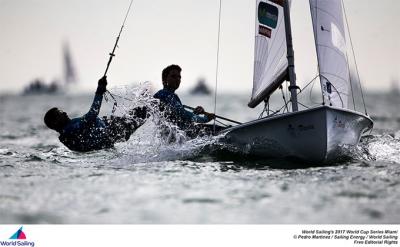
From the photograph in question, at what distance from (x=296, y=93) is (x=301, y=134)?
66 cm

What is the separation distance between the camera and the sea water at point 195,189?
2.95 m

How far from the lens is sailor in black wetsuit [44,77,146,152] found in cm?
502

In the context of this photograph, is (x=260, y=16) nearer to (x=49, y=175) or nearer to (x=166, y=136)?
(x=166, y=136)

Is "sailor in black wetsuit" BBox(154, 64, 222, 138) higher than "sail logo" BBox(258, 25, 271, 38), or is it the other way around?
"sail logo" BBox(258, 25, 271, 38)

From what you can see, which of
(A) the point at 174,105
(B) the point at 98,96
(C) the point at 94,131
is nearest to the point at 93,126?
(C) the point at 94,131

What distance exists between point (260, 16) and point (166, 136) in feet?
5.97

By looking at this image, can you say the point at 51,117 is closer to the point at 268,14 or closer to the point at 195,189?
the point at 195,189

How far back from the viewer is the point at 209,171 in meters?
4.27

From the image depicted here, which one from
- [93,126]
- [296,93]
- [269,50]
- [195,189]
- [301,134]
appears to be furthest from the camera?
[269,50]

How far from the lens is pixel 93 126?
5.15 meters

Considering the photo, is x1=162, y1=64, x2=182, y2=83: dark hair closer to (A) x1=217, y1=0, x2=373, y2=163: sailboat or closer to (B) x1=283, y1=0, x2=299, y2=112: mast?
(A) x1=217, y1=0, x2=373, y2=163: sailboat
